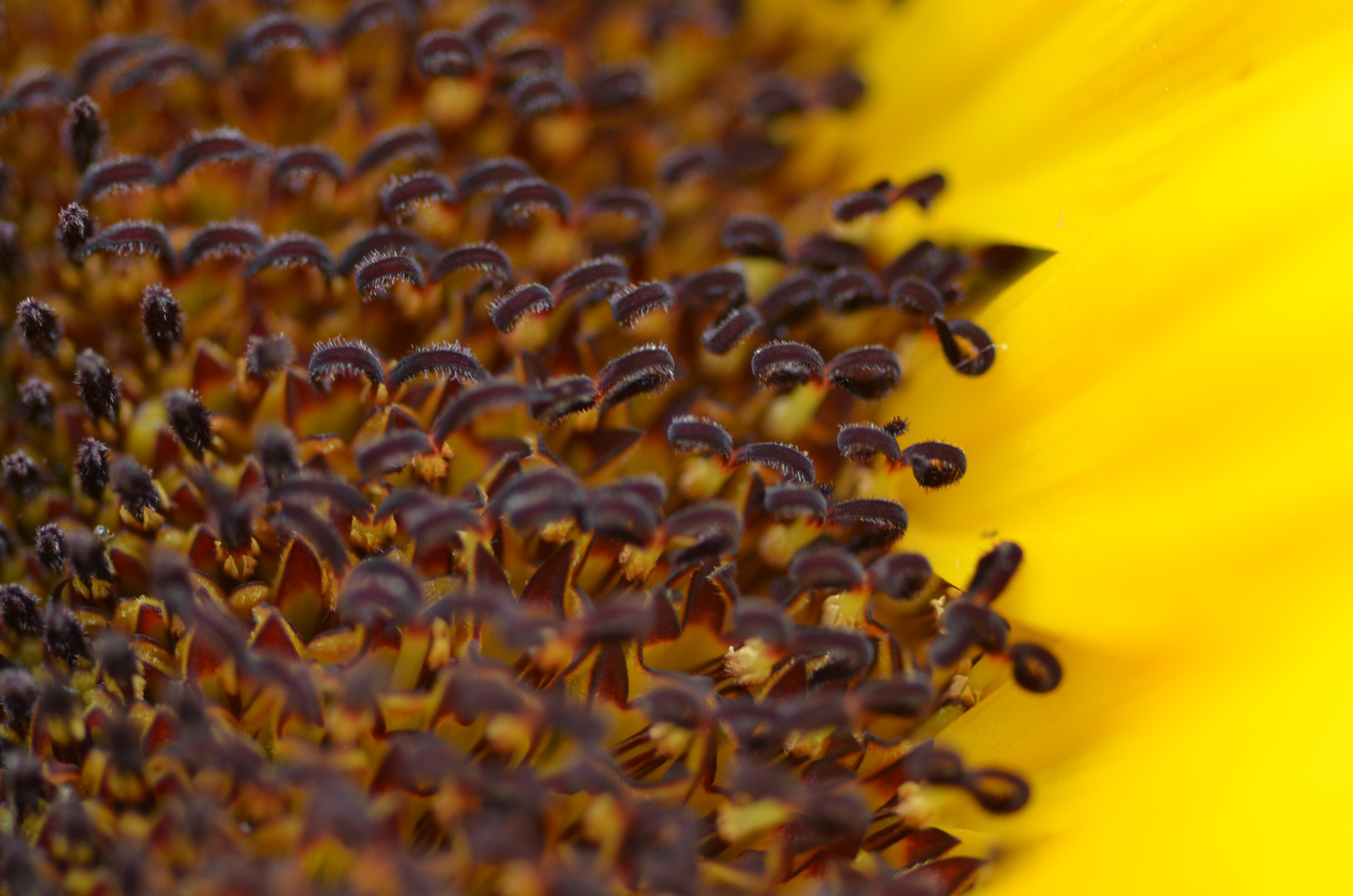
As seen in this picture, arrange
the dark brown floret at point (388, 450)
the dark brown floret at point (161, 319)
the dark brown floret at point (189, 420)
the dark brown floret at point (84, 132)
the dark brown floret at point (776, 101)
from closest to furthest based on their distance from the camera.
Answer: the dark brown floret at point (388, 450) < the dark brown floret at point (189, 420) < the dark brown floret at point (161, 319) < the dark brown floret at point (84, 132) < the dark brown floret at point (776, 101)

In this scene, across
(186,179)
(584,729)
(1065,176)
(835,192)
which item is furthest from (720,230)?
(584,729)

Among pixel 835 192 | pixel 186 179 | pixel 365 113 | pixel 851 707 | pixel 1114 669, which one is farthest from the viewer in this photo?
pixel 835 192

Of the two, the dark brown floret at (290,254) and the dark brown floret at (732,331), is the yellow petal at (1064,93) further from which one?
the dark brown floret at (290,254)

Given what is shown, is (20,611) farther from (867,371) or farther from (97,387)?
(867,371)

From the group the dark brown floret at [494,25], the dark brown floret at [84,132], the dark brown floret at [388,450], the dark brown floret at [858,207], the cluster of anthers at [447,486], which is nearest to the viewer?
the cluster of anthers at [447,486]

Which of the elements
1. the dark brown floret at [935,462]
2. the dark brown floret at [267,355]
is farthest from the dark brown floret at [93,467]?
the dark brown floret at [935,462]

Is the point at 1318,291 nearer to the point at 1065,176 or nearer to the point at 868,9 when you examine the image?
the point at 1065,176

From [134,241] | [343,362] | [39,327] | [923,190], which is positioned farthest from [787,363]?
[39,327]
